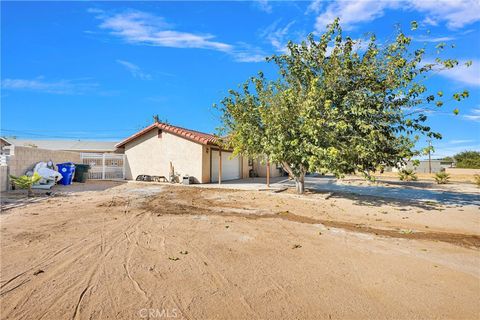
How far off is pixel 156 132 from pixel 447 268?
57.8 feet

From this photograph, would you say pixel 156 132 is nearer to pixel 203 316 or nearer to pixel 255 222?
pixel 255 222

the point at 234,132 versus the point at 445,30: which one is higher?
the point at 445,30

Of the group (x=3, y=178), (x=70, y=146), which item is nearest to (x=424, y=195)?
(x=3, y=178)

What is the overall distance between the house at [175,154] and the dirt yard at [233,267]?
31.6 ft

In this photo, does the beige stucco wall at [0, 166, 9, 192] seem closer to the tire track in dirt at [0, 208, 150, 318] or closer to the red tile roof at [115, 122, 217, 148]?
the red tile roof at [115, 122, 217, 148]

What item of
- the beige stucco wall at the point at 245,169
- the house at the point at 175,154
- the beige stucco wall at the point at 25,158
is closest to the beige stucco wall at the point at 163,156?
the house at the point at 175,154

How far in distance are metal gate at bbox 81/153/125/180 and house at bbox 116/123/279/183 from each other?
2.54ft

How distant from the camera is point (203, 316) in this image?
8.72ft

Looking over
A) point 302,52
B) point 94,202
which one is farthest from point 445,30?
point 94,202

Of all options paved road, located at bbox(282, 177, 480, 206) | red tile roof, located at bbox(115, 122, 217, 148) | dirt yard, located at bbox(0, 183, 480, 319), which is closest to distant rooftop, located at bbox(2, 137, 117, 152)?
red tile roof, located at bbox(115, 122, 217, 148)

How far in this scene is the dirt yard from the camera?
2801mm

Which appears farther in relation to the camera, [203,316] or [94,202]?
[94,202]

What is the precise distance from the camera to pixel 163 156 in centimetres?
1816

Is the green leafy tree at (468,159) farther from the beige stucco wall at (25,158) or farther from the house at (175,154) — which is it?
the beige stucco wall at (25,158)
